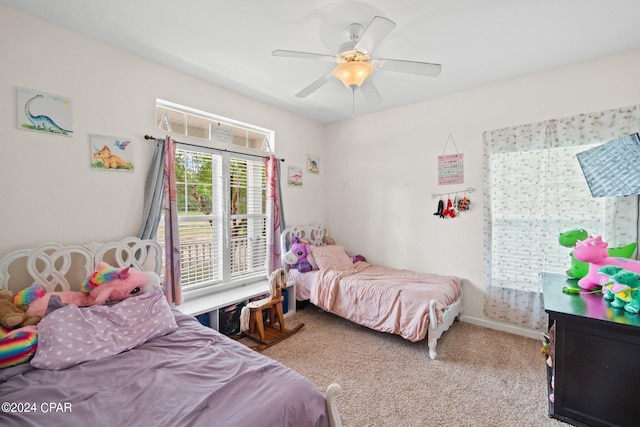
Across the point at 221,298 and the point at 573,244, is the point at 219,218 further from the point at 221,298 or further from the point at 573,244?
the point at 573,244

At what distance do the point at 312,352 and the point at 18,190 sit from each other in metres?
2.53

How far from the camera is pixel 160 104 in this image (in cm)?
258

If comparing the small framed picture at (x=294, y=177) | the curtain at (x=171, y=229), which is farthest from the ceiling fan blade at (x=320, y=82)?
the small framed picture at (x=294, y=177)

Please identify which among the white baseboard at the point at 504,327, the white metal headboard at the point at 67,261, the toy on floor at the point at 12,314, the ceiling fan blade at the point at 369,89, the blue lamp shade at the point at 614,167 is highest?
the ceiling fan blade at the point at 369,89

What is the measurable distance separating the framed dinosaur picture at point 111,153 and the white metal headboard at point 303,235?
182 cm

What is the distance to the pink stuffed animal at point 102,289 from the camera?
172 cm

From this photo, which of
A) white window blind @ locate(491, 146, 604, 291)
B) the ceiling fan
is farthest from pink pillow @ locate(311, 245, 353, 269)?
the ceiling fan

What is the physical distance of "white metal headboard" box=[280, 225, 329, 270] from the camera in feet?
11.7

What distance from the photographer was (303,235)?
3.91 metres

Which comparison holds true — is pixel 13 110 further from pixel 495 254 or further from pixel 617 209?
pixel 617 209

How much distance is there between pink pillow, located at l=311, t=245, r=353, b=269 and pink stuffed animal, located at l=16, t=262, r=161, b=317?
189 cm

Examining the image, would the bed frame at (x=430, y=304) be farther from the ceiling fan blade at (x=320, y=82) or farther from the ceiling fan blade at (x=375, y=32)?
the ceiling fan blade at (x=375, y=32)

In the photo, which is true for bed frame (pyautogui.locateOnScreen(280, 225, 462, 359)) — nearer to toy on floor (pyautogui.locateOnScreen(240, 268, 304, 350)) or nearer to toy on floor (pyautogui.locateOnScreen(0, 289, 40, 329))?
toy on floor (pyautogui.locateOnScreen(240, 268, 304, 350))

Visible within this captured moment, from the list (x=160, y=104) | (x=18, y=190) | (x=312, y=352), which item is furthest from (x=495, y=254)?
(x=18, y=190)
